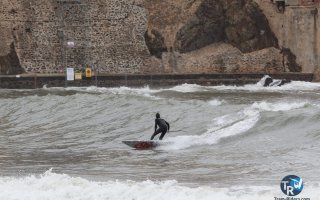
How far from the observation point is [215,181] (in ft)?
43.3

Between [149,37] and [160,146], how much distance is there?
60.0 ft

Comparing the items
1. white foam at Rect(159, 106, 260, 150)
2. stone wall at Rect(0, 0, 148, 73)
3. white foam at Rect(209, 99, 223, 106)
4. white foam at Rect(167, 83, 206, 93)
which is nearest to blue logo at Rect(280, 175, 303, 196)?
white foam at Rect(159, 106, 260, 150)

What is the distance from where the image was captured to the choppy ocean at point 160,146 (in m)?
12.6

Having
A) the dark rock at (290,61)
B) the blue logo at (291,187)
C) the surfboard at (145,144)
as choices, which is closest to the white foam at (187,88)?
the dark rock at (290,61)

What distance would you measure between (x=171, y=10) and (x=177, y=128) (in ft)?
50.3

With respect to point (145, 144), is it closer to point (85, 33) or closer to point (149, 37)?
point (149, 37)

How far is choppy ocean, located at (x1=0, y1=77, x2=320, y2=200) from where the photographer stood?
1262 cm

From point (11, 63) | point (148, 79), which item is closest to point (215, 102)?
point (148, 79)

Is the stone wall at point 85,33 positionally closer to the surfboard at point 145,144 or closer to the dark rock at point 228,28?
the dark rock at point 228,28

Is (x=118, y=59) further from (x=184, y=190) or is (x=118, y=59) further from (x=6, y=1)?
(x=184, y=190)

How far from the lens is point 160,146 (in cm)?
1852

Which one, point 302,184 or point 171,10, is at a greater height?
point 171,10

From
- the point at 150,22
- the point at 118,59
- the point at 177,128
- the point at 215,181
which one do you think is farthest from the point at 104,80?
the point at 215,181

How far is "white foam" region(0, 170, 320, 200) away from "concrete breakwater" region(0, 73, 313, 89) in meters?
21.4
